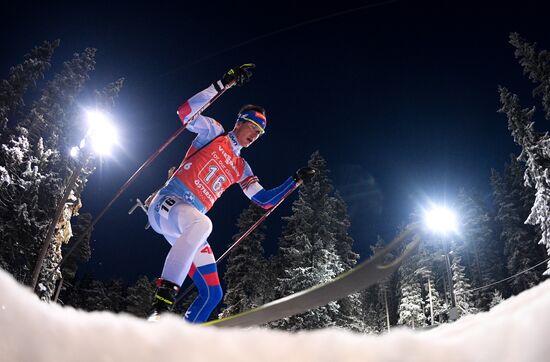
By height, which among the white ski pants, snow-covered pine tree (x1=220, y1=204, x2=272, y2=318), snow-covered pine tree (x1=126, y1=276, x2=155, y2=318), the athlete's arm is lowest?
the white ski pants

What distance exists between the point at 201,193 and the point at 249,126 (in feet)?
3.82

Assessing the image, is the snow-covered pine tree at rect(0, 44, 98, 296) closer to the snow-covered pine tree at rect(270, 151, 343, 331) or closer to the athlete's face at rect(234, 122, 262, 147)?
the snow-covered pine tree at rect(270, 151, 343, 331)

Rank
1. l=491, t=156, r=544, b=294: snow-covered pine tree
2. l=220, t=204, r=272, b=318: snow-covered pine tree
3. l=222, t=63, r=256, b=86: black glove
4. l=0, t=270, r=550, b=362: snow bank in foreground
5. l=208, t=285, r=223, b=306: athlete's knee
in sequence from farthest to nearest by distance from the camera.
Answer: l=491, t=156, r=544, b=294: snow-covered pine tree → l=220, t=204, r=272, b=318: snow-covered pine tree → l=222, t=63, r=256, b=86: black glove → l=208, t=285, r=223, b=306: athlete's knee → l=0, t=270, r=550, b=362: snow bank in foreground

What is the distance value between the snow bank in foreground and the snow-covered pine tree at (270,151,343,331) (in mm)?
18308

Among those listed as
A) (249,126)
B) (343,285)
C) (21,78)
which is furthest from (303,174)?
(21,78)

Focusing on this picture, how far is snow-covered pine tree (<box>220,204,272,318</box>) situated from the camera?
2673cm

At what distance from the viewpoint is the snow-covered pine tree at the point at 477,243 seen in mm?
38794

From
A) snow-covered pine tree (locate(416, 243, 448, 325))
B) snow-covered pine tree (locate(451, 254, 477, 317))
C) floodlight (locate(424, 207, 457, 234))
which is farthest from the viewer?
snow-covered pine tree (locate(416, 243, 448, 325))

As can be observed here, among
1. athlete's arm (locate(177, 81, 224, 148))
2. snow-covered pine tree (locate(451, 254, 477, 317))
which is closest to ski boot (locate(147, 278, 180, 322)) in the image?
athlete's arm (locate(177, 81, 224, 148))

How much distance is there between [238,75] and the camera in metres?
4.72

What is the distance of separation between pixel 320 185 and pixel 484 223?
85.0 ft

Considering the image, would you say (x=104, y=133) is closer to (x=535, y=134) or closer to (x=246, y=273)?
(x=246, y=273)

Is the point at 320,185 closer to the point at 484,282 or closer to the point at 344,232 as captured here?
the point at 344,232

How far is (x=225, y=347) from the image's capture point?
0.76 m
